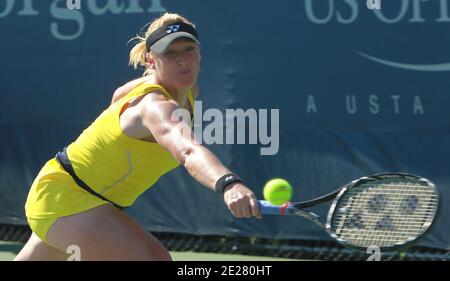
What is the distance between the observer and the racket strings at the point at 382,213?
12.2ft

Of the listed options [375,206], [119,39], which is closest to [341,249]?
[119,39]

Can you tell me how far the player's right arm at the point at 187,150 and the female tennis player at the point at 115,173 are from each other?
4cm

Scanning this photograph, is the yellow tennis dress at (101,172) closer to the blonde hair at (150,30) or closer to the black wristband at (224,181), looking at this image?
the blonde hair at (150,30)

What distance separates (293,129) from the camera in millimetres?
5852

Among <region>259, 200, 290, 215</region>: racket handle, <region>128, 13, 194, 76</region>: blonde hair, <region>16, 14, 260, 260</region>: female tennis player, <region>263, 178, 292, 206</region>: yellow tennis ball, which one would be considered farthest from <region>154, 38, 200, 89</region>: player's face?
<region>259, 200, 290, 215</region>: racket handle

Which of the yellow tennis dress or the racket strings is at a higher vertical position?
the yellow tennis dress

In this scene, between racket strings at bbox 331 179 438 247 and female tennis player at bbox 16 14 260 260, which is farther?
racket strings at bbox 331 179 438 247

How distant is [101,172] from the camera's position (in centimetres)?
364

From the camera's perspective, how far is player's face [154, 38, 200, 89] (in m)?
3.61

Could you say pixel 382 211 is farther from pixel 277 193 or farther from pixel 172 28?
pixel 172 28

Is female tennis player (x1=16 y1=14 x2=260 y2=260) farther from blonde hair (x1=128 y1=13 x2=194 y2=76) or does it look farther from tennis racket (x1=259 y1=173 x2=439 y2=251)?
tennis racket (x1=259 y1=173 x2=439 y2=251)

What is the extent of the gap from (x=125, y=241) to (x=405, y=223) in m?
1.04

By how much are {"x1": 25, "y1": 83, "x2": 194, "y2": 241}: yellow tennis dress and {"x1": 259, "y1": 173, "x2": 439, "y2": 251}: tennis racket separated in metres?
0.64
